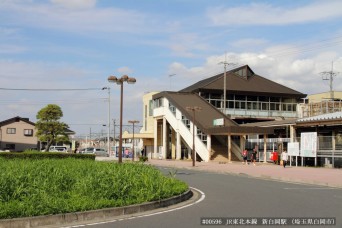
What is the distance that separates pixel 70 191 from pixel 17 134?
232 ft

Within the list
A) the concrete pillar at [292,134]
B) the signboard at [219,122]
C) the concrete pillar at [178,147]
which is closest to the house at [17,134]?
the concrete pillar at [178,147]

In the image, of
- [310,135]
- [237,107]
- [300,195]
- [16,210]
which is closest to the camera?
[16,210]

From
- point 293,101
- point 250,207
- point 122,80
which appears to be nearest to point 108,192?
point 250,207

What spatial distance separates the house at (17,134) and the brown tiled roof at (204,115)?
103 ft

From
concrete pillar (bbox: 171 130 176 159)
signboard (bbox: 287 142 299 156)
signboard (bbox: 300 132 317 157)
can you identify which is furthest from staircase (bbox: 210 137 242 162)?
signboard (bbox: 300 132 317 157)

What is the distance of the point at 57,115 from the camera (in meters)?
54.9

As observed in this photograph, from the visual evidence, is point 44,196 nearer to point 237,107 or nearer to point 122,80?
point 122,80

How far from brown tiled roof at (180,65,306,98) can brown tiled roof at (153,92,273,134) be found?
5.94m

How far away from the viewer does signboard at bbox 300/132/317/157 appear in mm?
33344

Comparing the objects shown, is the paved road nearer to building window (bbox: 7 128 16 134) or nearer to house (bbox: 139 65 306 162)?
house (bbox: 139 65 306 162)

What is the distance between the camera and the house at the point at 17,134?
76125mm

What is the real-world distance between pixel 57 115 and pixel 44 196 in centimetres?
4665

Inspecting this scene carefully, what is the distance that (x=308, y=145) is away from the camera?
34.1 meters

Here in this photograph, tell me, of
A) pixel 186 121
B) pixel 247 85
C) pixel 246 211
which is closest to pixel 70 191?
pixel 246 211
